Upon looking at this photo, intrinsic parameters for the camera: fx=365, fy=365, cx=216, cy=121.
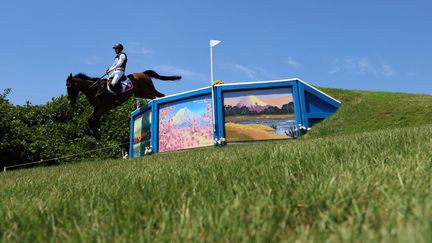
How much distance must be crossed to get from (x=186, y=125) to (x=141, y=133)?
419 centimetres

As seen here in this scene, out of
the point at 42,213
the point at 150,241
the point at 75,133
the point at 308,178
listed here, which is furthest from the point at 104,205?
the point at 75,133

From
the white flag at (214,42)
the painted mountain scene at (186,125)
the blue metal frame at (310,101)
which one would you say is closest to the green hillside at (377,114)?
the blue metal frame at (310,101)

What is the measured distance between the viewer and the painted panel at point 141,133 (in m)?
20.1

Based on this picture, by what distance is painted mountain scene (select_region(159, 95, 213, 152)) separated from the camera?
57.1ft

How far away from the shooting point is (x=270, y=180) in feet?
8.05

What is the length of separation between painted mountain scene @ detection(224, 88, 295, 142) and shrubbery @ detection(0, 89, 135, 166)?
1297cm

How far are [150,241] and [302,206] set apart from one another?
762 mm

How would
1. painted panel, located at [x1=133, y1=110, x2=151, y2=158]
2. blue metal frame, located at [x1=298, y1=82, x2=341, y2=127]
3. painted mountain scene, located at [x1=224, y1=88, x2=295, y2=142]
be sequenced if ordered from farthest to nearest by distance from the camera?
painted panel, located at [x1=133, y1=110, x2=151, y2=158], painted mountain scene, located at [x1=224, y1=88, x2=295, y2=142], blue metal frame, located at [x1=298, y1=82, x2=341, y2=127]

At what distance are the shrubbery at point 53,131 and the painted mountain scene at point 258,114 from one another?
13.0m

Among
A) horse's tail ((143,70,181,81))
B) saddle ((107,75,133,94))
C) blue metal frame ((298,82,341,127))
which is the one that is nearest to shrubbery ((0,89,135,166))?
horse's tail ((143,70,181,81))

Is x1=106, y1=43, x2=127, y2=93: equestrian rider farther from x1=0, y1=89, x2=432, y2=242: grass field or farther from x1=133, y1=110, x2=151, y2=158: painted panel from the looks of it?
x1=0, y1=89, x2=432, y2=242: grass field

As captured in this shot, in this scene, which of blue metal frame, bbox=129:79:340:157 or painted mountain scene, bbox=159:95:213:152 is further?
painted mountain scene, bbox=159:95:213:152

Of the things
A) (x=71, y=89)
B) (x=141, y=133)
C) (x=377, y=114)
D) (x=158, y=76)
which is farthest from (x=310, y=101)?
(x=71, y=89)

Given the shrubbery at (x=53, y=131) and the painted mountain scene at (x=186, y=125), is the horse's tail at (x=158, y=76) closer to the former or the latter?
the painted mountain scene at (x=186, y=125)
